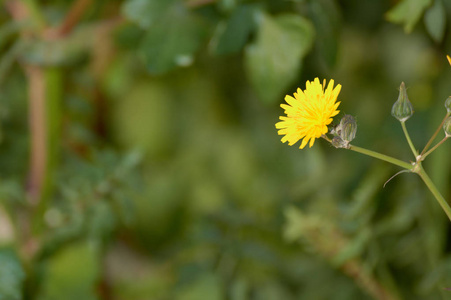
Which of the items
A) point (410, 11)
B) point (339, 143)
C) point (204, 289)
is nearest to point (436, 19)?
point (410, 11)

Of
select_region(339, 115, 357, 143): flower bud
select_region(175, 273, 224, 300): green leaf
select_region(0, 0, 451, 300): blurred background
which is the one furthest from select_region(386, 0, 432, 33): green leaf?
select_region(175, 273, 224, 300): green leaf

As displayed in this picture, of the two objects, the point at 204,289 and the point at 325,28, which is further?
the point at 204,289

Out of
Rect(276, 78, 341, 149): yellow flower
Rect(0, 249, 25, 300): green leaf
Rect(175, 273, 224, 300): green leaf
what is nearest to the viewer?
Rect(276, 78, 341, 149): yellow flower

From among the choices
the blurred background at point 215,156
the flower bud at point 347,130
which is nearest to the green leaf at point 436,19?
the blurred background at point 215,156

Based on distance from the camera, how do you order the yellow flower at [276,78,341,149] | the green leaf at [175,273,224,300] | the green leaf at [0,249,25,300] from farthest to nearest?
the green leaf at [175,273,224,300], the green leaf at [0,249,25,300], the yellow flower at [276,78,341,149]

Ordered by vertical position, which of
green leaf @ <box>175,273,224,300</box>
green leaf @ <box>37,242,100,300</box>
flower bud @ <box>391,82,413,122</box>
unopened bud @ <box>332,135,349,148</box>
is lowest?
green leaf @ <box>175,273,224,300</box>

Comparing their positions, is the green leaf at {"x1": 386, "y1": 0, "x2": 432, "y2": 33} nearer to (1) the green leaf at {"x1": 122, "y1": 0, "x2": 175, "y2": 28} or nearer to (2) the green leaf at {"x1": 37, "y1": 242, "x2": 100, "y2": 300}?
(1) the green leaf at {"x1": 122, "y1": 0, "x2": 175, "y2": 28}

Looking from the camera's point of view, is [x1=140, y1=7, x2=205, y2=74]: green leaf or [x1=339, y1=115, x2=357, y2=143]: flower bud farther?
[x1=140, y1=7, x2=205, y2=74]: green leaf

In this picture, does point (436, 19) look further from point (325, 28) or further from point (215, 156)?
point (215, 156)
